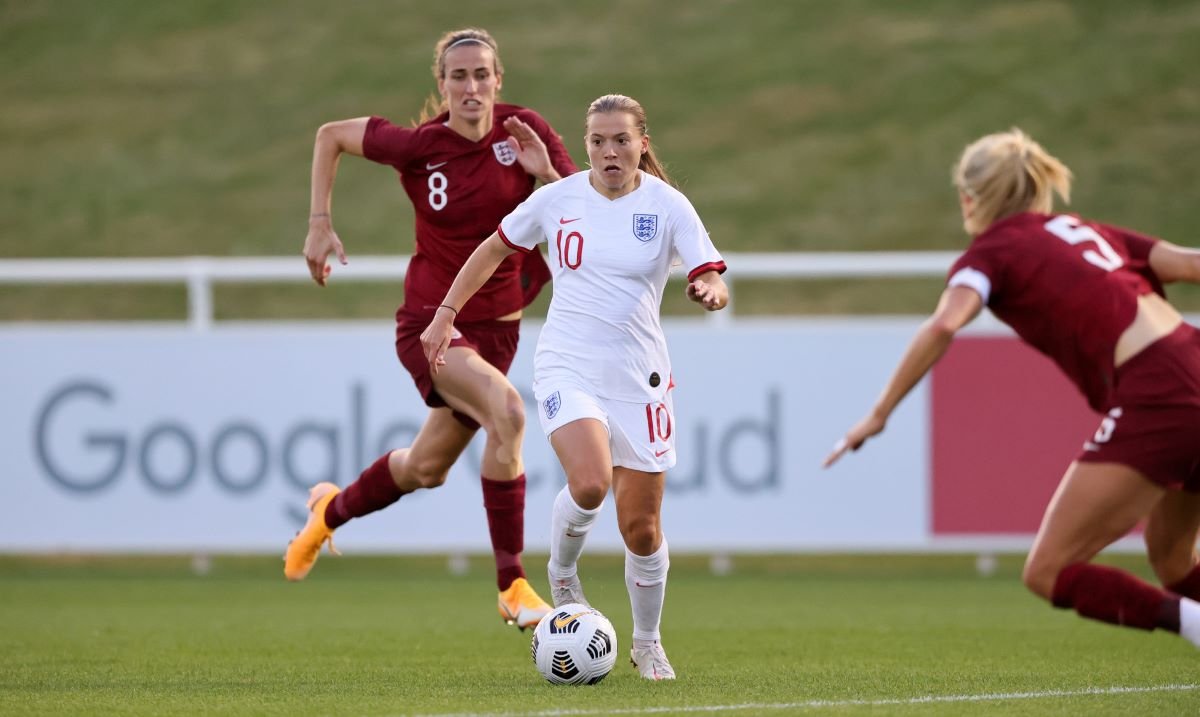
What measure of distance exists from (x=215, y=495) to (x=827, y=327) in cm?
393

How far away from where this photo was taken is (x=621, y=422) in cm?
675

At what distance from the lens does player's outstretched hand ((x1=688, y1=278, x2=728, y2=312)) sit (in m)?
6.43

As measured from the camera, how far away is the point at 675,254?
22.9 ft

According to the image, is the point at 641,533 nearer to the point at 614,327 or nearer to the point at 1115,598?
the point at 614,327

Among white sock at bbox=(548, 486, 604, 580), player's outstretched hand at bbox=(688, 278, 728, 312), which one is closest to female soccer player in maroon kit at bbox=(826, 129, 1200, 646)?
player's outstretched hand at bbox=(688, 278, 728, 312)

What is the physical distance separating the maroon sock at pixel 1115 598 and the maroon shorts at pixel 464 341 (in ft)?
10.5

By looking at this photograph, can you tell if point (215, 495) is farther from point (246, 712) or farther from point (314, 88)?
point (314, 88)

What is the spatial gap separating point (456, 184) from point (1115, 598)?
11.8 ft

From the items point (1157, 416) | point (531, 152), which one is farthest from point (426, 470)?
point (1157, 416)

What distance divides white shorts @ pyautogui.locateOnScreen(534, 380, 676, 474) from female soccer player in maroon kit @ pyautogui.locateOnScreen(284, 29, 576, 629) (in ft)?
2.83

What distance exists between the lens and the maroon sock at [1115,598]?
17.7 ft

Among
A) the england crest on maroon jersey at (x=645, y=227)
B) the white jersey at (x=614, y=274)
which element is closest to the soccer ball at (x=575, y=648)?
the white jersey at (x=614, y=274)

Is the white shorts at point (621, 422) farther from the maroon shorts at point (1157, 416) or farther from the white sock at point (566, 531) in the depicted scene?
the maroon shorts at point (1157, 416)

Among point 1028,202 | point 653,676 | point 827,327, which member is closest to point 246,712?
point 653,676
